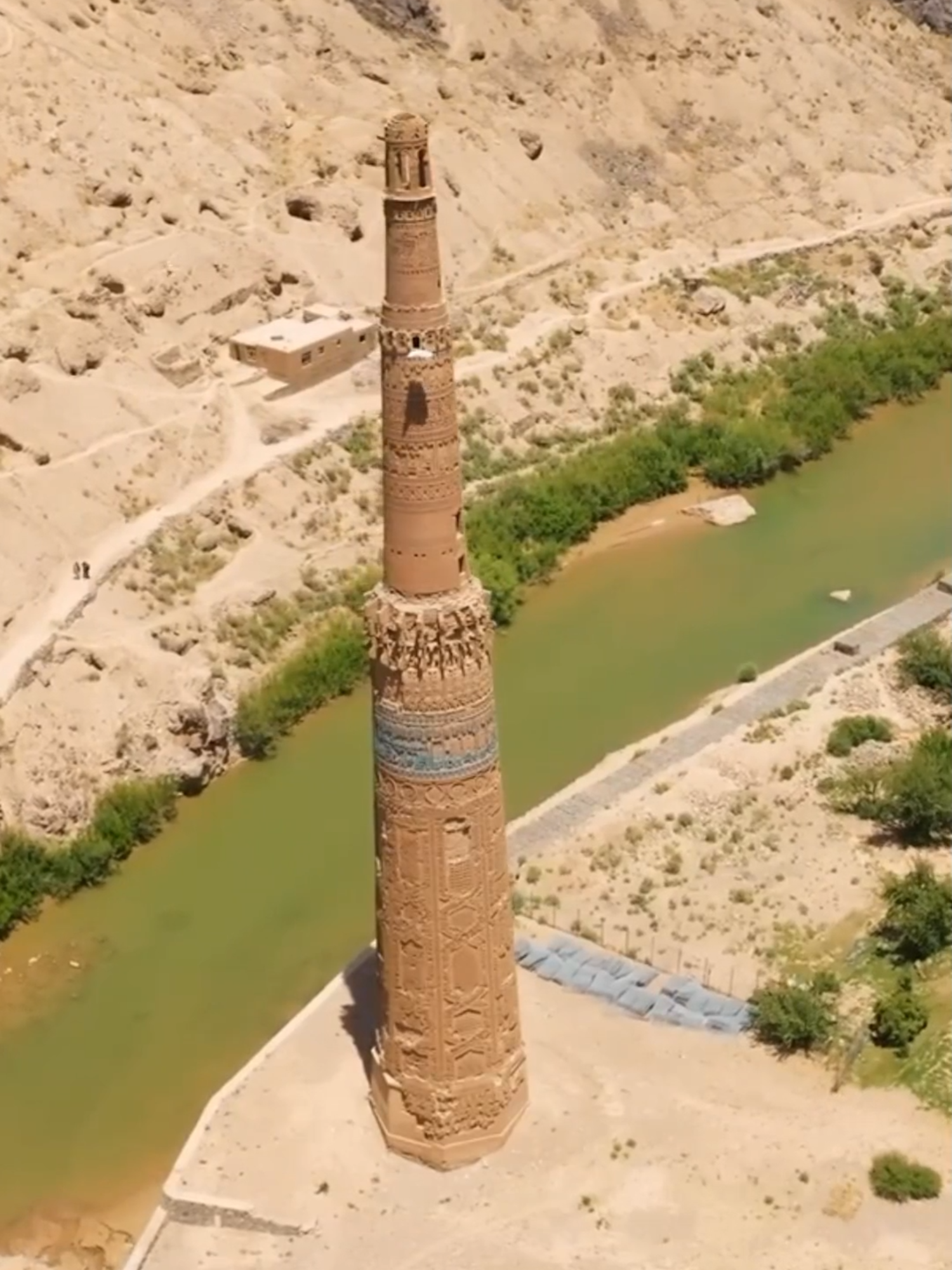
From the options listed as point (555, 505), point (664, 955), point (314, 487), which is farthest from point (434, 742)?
point (555, 505)

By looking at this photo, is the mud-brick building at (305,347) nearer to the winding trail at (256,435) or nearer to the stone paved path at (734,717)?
the winding trail at (256,435)

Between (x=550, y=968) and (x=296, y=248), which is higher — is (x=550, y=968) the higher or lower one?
the lower one

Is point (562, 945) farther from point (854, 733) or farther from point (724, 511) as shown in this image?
point (724, 511)

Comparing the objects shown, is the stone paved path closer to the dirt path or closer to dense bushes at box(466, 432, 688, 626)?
dense bushes at box(466, 432, 688, 626)

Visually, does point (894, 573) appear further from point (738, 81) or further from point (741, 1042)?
point (738, 81)

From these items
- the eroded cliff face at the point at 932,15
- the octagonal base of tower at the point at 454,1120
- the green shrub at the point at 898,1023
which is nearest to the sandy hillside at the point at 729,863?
the green shrub at the point at 898,1023

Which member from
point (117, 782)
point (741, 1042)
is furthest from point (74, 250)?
point (741, 1042)
